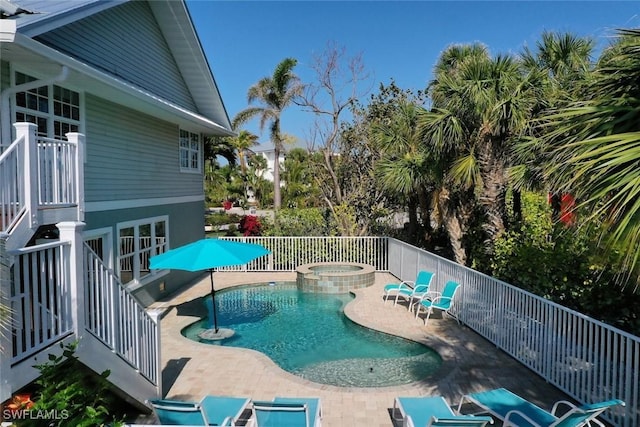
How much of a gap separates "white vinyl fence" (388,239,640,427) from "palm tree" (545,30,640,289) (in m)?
2.58

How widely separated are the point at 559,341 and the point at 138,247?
1033 centimetres

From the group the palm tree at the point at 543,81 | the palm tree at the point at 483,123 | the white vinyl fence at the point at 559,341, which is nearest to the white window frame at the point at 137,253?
the palm tree at the point at 483,123

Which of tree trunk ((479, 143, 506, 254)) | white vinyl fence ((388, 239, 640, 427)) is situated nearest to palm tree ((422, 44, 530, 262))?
tree trunk ((479, 143, 506, 254))

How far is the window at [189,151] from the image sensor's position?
14844 millimetres

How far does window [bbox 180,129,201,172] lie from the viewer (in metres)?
14.8

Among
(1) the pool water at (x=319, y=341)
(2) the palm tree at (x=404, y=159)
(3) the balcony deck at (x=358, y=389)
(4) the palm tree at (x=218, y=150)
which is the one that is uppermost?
(4) the palm tree at (x=218, y=150)

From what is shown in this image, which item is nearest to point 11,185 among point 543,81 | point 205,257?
point 205,257

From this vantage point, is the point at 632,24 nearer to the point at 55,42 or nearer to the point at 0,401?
the point at 0,401

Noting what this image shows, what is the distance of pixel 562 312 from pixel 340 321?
19.0 feet

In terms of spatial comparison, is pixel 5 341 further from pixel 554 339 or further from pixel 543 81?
pixel 543 81

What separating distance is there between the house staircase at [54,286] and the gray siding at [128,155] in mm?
4314

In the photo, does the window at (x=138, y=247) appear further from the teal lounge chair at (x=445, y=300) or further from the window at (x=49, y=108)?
the teal lounge chair at (x=445, y=300)

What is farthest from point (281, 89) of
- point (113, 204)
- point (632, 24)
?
point (632, 24)

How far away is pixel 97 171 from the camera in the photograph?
9500mm
